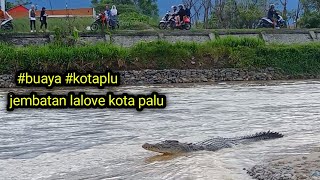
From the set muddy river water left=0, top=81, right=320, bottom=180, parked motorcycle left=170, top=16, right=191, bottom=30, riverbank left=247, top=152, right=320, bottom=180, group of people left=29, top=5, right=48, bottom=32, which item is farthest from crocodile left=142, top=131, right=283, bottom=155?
parked motorcycle left=170, top=16, right=191, bottom=30

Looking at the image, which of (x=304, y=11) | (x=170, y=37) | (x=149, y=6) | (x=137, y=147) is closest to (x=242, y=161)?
(x=137, y=147)

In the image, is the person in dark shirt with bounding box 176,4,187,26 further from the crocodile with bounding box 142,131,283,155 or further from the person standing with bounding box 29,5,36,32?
the crocodile with bounding box 142,131,283,155

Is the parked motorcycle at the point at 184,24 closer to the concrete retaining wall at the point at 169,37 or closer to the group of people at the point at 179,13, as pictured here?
the group of people at the point at 179,13

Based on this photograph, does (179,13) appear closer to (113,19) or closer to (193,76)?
(113,19)

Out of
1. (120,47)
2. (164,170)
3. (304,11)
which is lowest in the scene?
(164,170)

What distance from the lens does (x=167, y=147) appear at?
29.2 feet

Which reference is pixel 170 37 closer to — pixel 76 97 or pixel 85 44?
pixel 85 44

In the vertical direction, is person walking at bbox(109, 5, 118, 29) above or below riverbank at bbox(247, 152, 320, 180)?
above

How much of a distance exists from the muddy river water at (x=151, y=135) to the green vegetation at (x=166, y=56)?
6.33 m

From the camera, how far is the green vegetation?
81.4ft

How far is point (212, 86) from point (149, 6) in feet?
73.7

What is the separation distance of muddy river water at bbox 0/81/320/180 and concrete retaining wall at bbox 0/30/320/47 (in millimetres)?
9274

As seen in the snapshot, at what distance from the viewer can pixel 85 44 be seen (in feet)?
87.5

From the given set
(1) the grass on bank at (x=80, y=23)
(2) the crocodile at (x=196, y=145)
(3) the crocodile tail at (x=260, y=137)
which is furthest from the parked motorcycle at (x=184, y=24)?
(2) the crocodile at (x=196, y=145)
